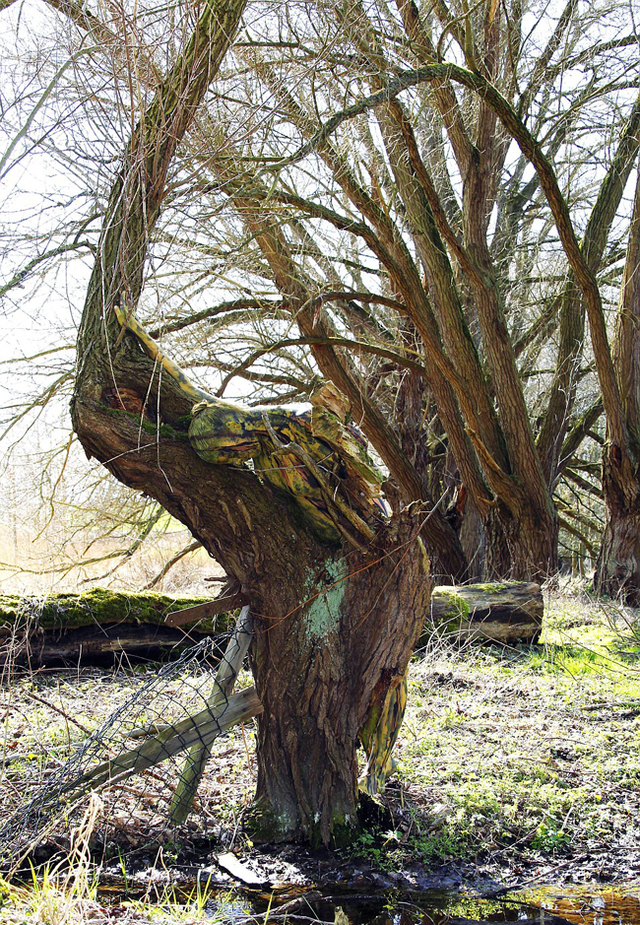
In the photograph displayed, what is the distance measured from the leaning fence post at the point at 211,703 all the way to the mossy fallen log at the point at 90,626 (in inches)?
84.9

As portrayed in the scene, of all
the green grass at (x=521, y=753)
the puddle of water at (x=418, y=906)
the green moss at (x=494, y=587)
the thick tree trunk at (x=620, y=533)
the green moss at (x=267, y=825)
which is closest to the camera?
the puddle of water at (x=418, y=906)

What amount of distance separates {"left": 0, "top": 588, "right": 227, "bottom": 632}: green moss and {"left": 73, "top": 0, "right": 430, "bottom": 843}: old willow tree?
2.59 m

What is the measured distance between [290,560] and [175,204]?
1789 millimetres

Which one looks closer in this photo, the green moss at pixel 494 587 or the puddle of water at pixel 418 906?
the puddle of water at pixel 418 906

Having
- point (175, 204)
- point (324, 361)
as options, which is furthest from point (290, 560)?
point (324, 361)

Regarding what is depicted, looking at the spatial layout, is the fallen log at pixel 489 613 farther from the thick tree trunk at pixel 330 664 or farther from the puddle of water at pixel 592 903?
the puddle of water at pixel 592 903

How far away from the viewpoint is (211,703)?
3768 millimetres

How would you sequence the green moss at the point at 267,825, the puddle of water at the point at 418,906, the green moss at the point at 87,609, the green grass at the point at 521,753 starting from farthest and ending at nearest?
the green moss at the point at 87,609 → the green grass at the point at 521,753 → the green moss at the point at 267,825 → the puddle of water at the point at 418,906

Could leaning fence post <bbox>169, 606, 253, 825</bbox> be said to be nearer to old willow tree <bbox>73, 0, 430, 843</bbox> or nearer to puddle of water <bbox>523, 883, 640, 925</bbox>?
old willow tree <bbox>73, 0, 430, 843</bbox>

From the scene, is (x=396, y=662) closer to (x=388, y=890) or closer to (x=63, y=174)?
(x=388, y=890)

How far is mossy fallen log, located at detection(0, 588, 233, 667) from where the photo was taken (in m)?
5.99

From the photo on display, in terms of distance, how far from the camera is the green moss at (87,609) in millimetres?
5984

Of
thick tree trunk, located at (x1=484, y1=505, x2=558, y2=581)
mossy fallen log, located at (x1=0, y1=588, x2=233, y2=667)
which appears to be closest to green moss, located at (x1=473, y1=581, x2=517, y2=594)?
thick tree trunk, located at (x1=484, y1=505, x2=558, y2=581)

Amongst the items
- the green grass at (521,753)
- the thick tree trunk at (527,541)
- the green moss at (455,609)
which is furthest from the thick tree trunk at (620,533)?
the green moss at (455,609)
